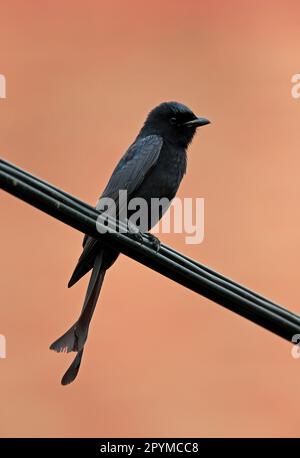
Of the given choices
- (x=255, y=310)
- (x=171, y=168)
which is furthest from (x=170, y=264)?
(x=171, y=168)

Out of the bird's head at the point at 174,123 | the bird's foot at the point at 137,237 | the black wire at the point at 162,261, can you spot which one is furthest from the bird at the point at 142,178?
the black wire at the point at 162,261

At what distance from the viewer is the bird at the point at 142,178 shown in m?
5.98

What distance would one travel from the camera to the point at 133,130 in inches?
454

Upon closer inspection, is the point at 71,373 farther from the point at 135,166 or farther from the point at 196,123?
the point at 196,123

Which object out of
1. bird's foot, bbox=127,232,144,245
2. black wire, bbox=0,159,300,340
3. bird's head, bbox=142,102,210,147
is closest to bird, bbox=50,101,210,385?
bird's head, bbox=142,102,210,147

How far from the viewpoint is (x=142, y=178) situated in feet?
21.6

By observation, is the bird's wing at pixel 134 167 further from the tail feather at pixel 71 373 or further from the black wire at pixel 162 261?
the black wire at pixel 162 261

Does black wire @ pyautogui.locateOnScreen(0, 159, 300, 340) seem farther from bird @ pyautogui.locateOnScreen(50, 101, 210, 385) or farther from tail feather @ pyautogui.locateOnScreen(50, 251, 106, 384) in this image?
tail feather @ pyautogui.locateOnScreen(50, 251, 106, 384)

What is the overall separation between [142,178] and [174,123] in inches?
29.4

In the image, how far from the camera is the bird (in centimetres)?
598

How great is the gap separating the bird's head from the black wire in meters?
3.00

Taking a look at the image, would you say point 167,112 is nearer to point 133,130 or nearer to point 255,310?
point 255,310

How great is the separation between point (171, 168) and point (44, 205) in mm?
3057

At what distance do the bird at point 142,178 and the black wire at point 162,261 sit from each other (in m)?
1.79
